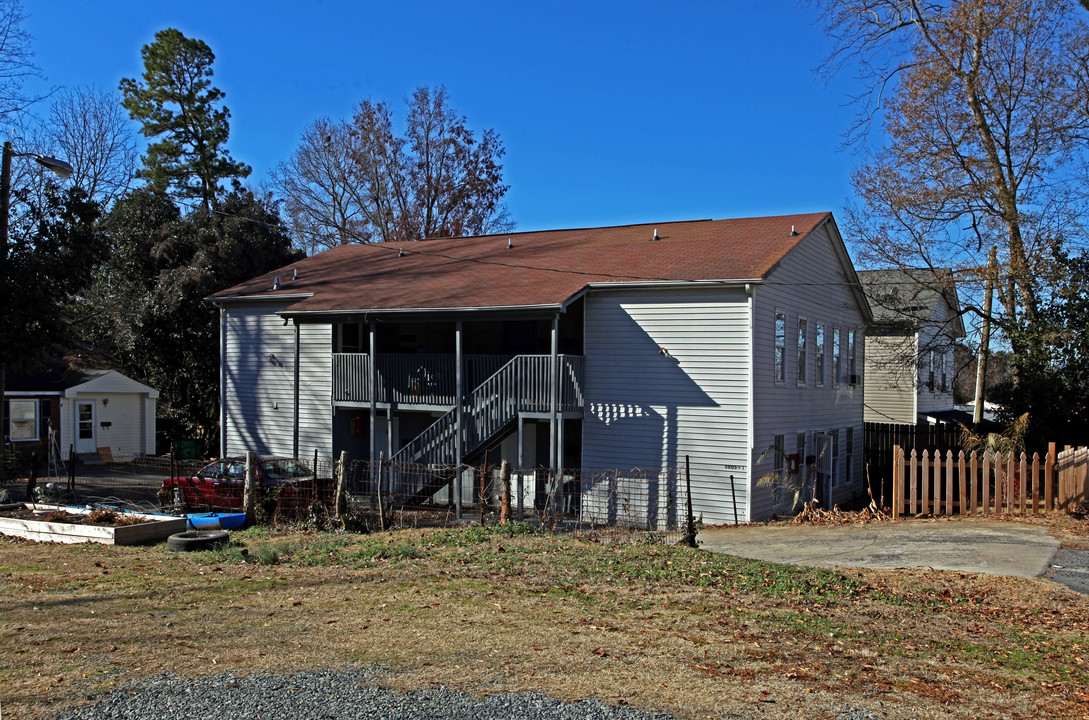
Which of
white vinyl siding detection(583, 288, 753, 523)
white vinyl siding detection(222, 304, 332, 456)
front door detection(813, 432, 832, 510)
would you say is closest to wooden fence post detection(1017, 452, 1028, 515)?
white vinyl siding detection(583, 288, 753, 523)

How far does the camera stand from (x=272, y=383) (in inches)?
976

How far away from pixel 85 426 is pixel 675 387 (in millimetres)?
22379

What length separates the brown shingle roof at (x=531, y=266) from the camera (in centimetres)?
1961

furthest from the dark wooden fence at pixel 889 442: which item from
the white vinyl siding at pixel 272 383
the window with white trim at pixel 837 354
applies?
the white vinyl siding at pixel 272 383

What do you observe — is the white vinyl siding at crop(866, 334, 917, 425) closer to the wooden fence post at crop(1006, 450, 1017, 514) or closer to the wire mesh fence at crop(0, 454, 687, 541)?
the wooden fence post at crop(1006, 450, 1017, 514)

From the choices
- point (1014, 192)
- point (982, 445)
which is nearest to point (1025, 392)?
point (982, 445)

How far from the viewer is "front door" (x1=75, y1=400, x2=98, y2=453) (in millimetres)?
30047

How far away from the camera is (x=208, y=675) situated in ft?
19.7

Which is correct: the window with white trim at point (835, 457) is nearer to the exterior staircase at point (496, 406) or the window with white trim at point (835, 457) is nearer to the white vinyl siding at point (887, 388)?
the white vinyl siding at point (887, 388)

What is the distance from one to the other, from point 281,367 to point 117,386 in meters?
10.1

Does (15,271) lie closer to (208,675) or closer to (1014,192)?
(208,675)

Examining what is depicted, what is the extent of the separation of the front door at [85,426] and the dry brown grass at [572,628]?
20.9 meters

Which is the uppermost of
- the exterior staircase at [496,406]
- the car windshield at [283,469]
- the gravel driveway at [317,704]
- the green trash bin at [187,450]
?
the exterior staircase at [496,406]

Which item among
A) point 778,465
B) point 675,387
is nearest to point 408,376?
point 675,387
